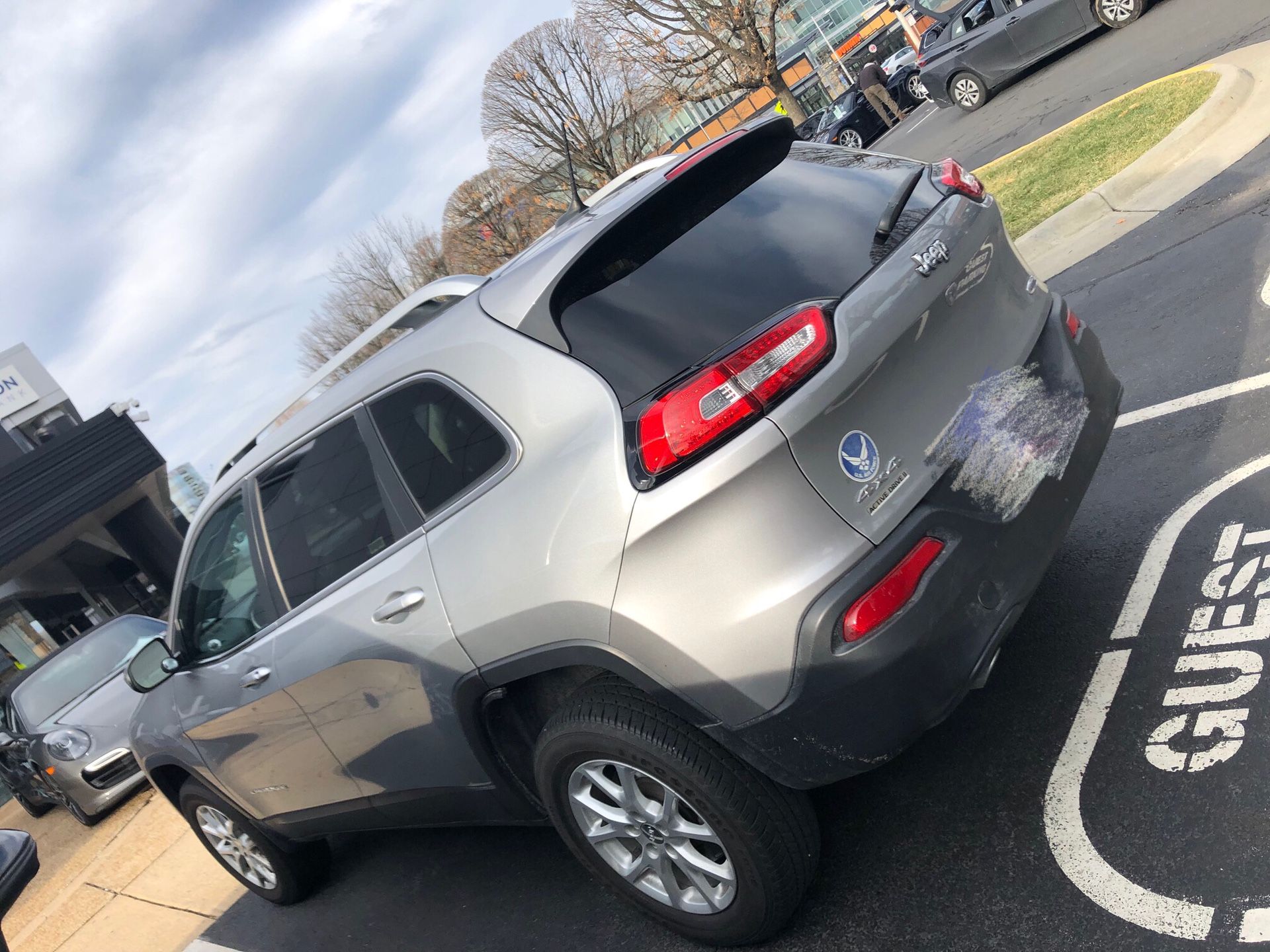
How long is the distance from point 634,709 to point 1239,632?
6.35ft

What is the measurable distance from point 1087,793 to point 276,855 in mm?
3501

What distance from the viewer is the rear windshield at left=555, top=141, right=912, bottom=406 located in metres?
2.59

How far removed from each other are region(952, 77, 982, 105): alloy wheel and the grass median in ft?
19.6

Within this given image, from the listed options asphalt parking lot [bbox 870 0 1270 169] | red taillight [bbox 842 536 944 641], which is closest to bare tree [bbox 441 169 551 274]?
asphalt parking lot [bbox 870 0 1270 169]

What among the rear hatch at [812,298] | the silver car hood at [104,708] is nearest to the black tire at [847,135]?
the silver car hood at [104,708]

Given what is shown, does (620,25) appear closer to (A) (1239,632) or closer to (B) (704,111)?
(A) (1239,632)

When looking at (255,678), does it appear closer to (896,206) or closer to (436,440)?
(436,440)

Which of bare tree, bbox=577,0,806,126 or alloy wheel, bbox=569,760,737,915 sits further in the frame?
bare tree, bbox=577,0,806,126

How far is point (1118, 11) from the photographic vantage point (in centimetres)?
1291

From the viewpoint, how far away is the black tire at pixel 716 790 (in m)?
2.59

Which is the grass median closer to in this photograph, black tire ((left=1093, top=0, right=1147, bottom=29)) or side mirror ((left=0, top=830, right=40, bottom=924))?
black tire ((left=1093, top=0, right=1147, bottom=29))

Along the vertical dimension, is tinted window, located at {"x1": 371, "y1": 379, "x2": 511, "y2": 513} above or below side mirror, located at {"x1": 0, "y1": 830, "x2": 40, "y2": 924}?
above

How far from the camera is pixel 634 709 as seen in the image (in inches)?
105

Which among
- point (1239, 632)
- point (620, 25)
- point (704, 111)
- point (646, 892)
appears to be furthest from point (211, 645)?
point (704, 111)
